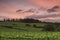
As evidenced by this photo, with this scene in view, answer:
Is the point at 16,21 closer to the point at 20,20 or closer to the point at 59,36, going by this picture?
the point at 20,20

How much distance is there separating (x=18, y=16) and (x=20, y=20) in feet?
0.49

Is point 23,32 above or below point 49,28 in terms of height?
below

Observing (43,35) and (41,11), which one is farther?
(41,11)

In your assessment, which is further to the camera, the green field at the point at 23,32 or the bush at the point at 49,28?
the bush at the point at 49,28

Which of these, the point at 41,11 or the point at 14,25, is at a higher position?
the point at 41,11

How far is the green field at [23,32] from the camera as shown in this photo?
4941 mm

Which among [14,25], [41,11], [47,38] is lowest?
[47,38]

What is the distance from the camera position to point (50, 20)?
532 centimetres

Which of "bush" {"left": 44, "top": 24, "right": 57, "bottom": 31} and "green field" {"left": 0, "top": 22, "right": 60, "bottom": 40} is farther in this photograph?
"bush" {"left": 44, "top": 24, "right": 57, "bottom": 31}

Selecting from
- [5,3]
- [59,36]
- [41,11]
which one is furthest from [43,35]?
[5,3]

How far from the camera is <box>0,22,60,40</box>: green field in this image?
16.2ft

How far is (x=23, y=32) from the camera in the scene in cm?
509

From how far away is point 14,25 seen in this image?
5234 millimetres

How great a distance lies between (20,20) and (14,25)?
0.86 ft
